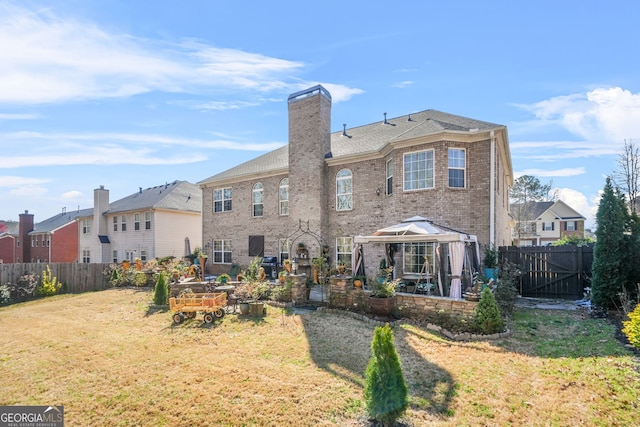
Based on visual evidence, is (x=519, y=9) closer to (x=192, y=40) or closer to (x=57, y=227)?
(x=192, y=40)

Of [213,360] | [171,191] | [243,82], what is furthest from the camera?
[171,191]

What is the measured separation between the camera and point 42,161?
15742mm

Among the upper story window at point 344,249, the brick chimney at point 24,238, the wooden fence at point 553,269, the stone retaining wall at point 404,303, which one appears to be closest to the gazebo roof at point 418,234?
the stone retaining wall at point 404,303

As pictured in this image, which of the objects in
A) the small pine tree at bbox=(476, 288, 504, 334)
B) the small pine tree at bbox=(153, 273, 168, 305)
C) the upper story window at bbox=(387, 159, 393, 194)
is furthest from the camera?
the upper story window at bbox=(387, 159, 393, 194)

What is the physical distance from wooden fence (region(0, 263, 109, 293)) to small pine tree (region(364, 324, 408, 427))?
64.3 ft

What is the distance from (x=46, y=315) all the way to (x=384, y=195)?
14.0 meters

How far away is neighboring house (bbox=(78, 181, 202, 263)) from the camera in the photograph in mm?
25094

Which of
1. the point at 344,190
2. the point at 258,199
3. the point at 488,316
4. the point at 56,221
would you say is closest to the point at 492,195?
the point at 488,316

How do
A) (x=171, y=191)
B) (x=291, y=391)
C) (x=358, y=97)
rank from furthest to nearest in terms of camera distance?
(x=171, y=191)
(x=358, y=97)
(x=291, y=391)

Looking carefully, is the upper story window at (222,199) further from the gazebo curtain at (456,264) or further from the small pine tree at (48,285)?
the gazebo curtain at (456,264)

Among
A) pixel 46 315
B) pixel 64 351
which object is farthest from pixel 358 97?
pixel 46 315

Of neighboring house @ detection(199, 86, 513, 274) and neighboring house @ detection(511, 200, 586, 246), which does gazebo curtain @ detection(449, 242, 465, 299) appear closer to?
neighboring house @ detection(199, 86, 513, 274)

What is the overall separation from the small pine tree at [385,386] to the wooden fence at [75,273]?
19603 millimetres

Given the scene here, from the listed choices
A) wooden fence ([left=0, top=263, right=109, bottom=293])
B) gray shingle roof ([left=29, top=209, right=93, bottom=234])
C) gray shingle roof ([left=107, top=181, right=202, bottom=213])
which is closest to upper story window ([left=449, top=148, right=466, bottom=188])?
wooden fence ([left=0, top=263, right=109, bottom=293])
